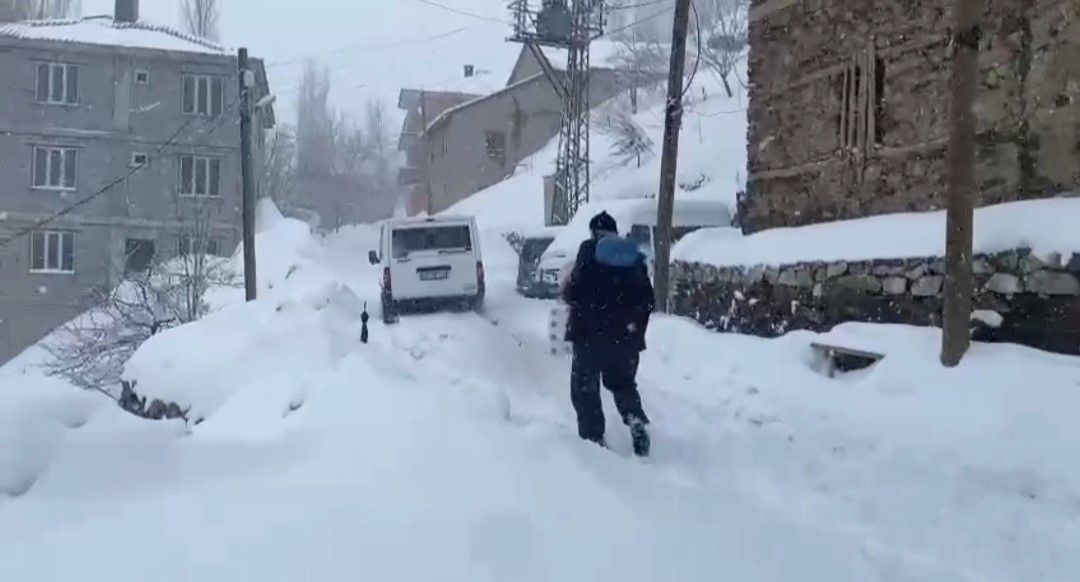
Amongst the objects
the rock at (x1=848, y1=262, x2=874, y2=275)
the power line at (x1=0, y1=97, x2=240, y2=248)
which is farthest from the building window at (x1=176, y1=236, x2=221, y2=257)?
the rock at (x1=848, y1=262, x2=874, y2=275)

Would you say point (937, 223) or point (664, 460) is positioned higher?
point (937, 223)

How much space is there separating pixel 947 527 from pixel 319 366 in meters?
5.37

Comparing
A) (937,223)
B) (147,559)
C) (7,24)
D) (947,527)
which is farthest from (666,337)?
(7,24)

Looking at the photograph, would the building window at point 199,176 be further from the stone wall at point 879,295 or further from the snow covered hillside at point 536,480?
the snow covered hillside at point 536,480

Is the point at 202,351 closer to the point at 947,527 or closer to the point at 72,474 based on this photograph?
the point at 72,474

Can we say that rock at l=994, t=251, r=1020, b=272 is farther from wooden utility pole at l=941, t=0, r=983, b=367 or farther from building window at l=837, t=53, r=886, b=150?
building window at l=837, t=53, r=886, b=150

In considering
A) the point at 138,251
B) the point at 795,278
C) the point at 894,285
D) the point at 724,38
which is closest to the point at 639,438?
the point at 894,285

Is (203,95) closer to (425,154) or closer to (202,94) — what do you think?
(202,94)

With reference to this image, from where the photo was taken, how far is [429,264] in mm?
20047

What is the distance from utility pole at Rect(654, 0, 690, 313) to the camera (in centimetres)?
1534

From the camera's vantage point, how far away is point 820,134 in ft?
40.7

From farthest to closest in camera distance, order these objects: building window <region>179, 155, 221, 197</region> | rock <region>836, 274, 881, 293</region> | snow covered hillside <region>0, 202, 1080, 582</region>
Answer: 1. building window <region>179, 155, 221, 197</region>
2. rock <region>836, 274, 881, 293</region>
3. snow covered hillside <region>0, 202, 1080, 582</region>

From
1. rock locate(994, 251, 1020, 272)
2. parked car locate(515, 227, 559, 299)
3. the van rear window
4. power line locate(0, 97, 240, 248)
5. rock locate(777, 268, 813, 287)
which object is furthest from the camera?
power line locate(0, 97, 240, 248)

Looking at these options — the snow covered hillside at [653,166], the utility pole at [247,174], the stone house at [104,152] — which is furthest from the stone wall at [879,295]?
the stone house at [104,152]
